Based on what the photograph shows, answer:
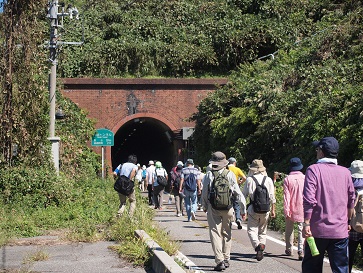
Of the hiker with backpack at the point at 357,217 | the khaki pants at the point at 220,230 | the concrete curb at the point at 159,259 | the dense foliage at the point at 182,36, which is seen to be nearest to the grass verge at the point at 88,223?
the concrete curb at the point at 159,259

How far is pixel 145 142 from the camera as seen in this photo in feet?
153

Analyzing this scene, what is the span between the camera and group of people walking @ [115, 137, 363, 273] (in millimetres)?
7184

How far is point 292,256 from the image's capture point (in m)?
11.5

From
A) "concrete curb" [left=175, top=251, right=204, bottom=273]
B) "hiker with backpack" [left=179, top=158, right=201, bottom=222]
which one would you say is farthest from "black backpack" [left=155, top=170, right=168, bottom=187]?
"concrete curb" [left=175, top=251, right=204, bottom=273]

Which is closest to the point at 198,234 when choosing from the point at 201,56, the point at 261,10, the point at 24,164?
the point at 24,164

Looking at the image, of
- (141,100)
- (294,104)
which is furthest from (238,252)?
(141,100)

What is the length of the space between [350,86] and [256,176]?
32.9 ft

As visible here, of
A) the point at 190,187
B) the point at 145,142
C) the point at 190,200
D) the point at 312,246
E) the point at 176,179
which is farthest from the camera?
the point at 145,142

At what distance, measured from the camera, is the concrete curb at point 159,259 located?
8.87m

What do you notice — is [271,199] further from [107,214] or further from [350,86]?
[350,86]

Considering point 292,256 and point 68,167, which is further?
point 68,167

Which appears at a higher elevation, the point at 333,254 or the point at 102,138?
the point at 102,138

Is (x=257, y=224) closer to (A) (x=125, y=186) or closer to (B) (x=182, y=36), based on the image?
(A) (x=125, y=186)

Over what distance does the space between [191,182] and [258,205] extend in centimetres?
664
